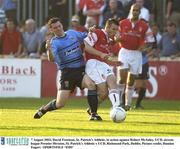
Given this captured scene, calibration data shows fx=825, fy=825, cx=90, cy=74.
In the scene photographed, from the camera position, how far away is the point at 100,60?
1703 centimetres

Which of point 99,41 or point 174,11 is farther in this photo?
point 174,11

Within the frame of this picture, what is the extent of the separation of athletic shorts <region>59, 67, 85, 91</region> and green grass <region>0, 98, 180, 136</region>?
73 centimetres

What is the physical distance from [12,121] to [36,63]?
339 inches

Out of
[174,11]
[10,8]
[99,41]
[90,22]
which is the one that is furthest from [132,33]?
[10,8]

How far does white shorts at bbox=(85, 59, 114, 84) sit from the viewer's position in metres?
16.8

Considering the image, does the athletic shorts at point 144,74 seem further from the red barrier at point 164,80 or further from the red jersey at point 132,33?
the red barrier at point 164,80

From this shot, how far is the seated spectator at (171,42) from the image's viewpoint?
83.3 ft

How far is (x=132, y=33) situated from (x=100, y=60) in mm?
3734

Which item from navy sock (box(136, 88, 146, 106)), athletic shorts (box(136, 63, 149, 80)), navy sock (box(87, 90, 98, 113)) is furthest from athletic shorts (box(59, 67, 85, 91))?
athletic shorts (box(136, 63, 149, 80))

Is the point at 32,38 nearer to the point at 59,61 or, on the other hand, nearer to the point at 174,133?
the point at 59,61

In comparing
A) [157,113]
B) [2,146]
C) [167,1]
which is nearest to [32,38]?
[167,1]

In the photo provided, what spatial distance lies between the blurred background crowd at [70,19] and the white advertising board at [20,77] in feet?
1.52

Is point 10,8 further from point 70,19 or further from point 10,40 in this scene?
point 70,19

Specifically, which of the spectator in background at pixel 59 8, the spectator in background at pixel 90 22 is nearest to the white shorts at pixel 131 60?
the spectator in background at pixel 90 22
